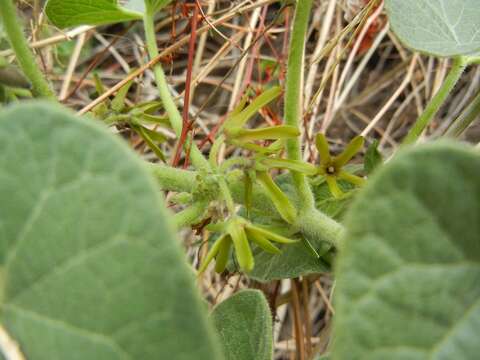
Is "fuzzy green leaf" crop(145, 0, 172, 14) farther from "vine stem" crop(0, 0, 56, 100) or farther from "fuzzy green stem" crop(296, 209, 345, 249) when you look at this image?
"fuzzy green stem" crop(296, 209, 345, 249)

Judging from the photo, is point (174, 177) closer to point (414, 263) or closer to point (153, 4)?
point (153, 4)

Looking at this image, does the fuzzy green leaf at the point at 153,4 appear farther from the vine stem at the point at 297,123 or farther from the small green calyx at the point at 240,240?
the small green calyx at the point at 240,240

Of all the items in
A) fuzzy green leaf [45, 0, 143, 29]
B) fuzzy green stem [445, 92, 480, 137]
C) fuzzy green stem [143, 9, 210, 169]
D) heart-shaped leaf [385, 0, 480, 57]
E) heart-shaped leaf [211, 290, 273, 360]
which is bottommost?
heart-shaped leaf [211, 290, 273, 360]

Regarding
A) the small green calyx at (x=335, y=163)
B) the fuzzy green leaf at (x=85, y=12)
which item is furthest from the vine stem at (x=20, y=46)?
the small green calyx at (x=335, y=163)

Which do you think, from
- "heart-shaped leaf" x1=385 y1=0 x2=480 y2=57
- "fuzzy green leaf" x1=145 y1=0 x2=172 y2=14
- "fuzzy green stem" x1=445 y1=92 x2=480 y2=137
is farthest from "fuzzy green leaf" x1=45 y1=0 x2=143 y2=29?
"fuzzy green stem" x1=445 y1=92 x2=480 y2=137

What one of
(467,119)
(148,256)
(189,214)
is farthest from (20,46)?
(467,119)

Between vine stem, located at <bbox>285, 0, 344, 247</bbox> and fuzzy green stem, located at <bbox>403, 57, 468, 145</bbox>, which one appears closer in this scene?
vine stem, located at <bbox>285, 0, 344, 247</bbox>

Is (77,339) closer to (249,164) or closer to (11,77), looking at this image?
(249,164)
